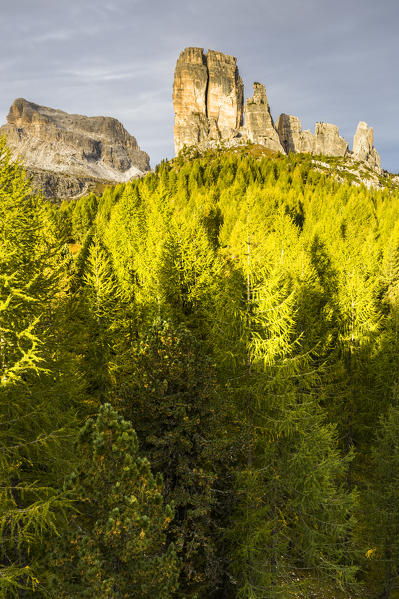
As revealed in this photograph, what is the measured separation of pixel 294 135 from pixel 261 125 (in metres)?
22.1

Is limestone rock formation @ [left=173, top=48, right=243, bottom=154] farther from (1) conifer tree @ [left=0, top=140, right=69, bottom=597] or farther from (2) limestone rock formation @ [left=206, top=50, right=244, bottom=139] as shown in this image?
(1) conifer tree @ [left=0, top=140, right=69, bottom=597]

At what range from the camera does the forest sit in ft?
19.8

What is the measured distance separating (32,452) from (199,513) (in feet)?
13.9

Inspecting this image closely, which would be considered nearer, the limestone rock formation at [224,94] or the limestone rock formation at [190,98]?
the limestone rock formation at [190,98]

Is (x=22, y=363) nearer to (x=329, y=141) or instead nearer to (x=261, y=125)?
(x=261, y=125)

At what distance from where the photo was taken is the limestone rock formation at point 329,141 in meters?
154

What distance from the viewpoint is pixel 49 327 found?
8.77 m

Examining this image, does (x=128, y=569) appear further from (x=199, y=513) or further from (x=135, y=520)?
(x=199, y=513)

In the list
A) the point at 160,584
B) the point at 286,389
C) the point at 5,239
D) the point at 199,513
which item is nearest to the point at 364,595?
the point at 286,389

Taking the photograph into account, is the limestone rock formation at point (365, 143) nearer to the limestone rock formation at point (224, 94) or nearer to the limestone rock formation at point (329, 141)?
the limestone rock formation at point (329, 141)

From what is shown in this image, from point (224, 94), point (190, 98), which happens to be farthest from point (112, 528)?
point (190, 98)

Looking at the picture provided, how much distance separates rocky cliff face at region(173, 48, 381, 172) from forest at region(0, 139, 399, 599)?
142950mm

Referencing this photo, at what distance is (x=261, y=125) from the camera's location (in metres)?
142

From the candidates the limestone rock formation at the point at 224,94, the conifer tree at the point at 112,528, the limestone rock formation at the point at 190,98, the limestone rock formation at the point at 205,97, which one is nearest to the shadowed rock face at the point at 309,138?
the limestone rock formation at the point at 224,94
